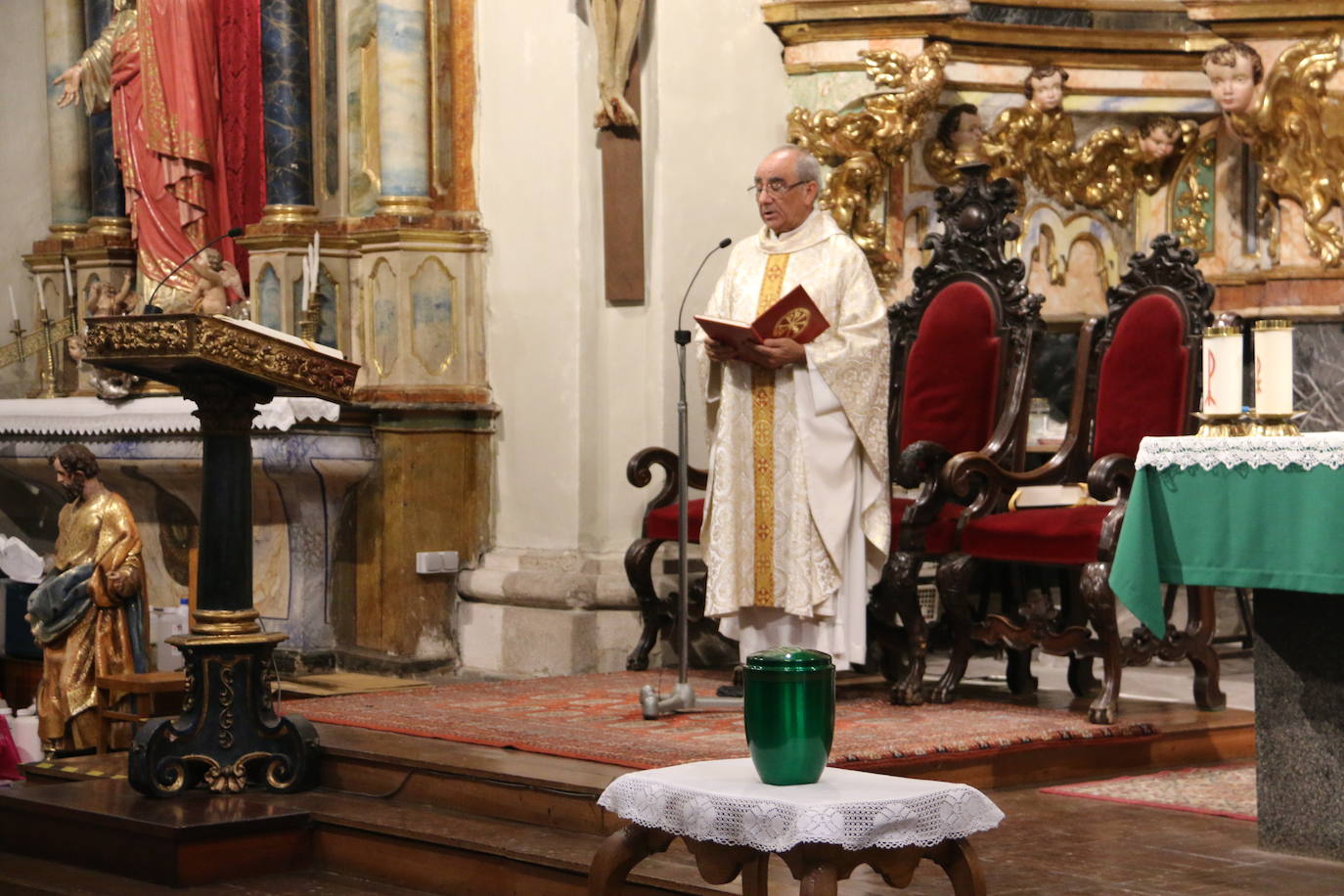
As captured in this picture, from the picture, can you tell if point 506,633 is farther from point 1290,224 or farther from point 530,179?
point 1290,224

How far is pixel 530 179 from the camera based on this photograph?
24.7 ft

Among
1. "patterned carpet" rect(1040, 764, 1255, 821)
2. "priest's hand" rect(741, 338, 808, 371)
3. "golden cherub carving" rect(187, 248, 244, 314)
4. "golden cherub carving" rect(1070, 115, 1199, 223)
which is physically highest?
"golden cherub carving" rect(1070, 115, 1199, 223)

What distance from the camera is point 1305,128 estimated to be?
723 centimetres

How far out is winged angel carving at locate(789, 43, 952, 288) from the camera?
294 inches

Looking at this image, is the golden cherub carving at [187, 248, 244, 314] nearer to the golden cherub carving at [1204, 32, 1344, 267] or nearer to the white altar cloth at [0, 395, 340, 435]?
the white altar cloth at [0, 395, 340, 435]

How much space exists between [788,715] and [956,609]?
10.4 feet

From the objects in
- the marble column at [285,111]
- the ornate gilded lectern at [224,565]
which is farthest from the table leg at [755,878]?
the marble column at [285,111]

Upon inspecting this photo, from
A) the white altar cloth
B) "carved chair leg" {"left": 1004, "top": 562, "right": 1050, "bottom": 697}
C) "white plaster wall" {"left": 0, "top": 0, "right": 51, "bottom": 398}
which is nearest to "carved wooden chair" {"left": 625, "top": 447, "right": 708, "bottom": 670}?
"carved chair leg" {"left": 1004, "top": 562, "right": 1050, "bottom": 697}

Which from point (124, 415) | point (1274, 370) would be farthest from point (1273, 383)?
point (124, 415)

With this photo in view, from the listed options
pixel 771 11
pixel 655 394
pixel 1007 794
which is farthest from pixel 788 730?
pixel 771 11

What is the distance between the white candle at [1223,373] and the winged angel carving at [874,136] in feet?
10.2

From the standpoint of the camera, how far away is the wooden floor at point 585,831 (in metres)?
4.25

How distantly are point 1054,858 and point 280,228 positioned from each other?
186 inches

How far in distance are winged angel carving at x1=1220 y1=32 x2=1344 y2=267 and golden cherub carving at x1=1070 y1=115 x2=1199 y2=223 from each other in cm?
41
